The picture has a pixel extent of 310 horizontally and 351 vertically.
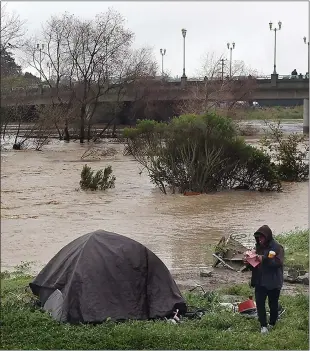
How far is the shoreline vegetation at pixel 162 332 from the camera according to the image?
288 inches

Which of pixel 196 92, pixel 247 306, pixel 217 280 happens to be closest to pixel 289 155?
pixel 196 92

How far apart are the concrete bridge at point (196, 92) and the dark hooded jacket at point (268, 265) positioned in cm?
2932

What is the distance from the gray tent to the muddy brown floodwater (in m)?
2.89

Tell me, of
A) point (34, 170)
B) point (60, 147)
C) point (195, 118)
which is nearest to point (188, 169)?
point (195, 118)

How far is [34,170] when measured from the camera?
1398 inches

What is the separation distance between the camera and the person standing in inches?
301

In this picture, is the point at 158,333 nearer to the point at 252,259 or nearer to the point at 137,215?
the point at 252,259

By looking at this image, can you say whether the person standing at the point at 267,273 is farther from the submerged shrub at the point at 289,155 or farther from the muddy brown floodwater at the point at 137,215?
the submerged shrub at the point at 289,155

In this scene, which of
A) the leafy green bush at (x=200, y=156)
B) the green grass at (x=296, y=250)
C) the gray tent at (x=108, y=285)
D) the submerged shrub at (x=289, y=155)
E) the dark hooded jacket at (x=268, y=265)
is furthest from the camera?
the submerged shrub at (x=289, y=155)

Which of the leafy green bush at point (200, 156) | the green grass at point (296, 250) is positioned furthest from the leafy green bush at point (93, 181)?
the green grass at point (296, 250)

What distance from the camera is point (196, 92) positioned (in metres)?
46.2

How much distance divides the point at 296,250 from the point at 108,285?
5843 millimetres

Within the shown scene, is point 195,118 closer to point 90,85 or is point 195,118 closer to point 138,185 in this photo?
point 138,185

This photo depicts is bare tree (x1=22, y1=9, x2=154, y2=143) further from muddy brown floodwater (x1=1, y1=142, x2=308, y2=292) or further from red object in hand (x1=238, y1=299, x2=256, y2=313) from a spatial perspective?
red object in hand (x1=238, y1=299, x2=256, y2=313)
